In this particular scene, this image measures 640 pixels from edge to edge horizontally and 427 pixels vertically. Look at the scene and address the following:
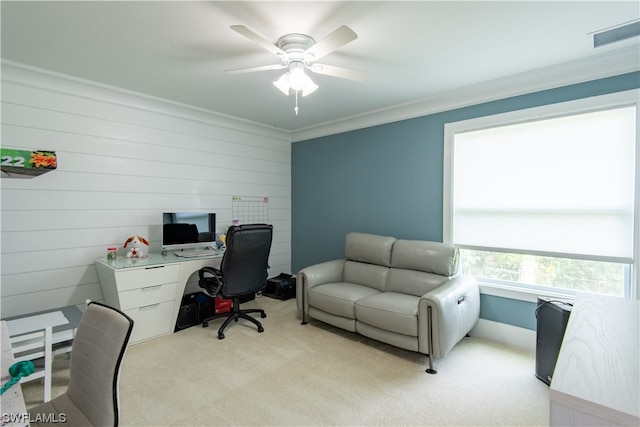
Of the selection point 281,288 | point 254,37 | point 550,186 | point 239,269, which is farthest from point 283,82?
point 281,288

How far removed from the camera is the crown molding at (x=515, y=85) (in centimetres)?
243

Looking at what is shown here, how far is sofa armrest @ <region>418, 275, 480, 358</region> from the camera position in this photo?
244cm

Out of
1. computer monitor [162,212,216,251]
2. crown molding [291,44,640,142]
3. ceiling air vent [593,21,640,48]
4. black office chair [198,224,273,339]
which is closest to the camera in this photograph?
ceiling air vent [593,21,640,48]

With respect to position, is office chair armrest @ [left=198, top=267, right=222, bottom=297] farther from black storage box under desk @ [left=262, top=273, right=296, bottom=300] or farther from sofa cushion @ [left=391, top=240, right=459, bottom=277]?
sofa cushion @ [left=391, top=240, right=459, bottom=277]

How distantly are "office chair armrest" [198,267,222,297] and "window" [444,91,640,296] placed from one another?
8.13 ft

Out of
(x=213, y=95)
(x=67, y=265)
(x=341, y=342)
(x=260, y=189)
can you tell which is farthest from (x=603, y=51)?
(x=67, y=265)

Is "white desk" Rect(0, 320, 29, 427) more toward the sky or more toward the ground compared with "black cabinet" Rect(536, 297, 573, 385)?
more toward the sky

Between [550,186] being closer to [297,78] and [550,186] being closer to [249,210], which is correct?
[297,78]

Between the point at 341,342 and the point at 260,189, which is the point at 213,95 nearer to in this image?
the point at 260,189

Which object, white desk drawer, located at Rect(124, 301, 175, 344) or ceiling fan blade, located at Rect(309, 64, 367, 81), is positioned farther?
white desk drawer, located at Rect(124, 301, 175, 344)

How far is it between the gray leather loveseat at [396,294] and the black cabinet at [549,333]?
567 millimetres

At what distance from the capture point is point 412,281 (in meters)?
3.20

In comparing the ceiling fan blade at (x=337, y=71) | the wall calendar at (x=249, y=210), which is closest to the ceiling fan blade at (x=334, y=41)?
the ceiling fan blade at (x=337, y=71)

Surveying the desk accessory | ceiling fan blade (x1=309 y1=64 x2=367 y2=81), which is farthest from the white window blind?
the desk accessory
